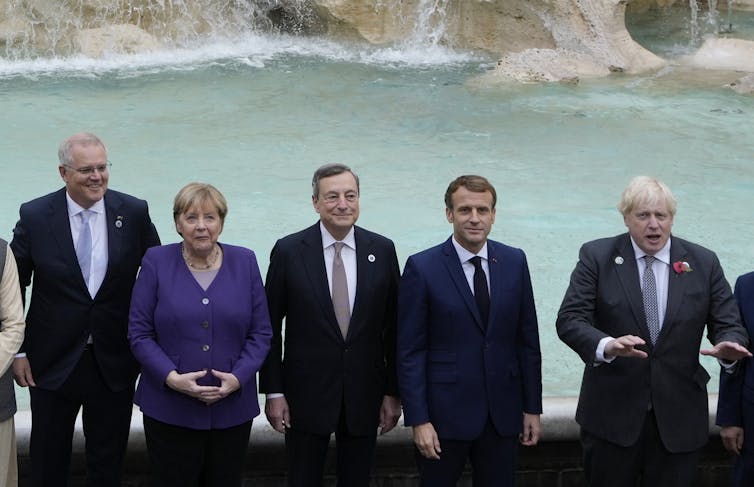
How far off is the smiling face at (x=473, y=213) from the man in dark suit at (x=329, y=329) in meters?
0.31

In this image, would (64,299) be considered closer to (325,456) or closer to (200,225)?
(200,225)

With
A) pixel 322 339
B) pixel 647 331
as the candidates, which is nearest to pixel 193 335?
pixel 322 339

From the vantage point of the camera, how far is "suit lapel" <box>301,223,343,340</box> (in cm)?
417

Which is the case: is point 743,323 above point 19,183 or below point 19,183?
above

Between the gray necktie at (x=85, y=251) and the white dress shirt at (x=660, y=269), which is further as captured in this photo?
the gray necktie at (x=85, y=251)

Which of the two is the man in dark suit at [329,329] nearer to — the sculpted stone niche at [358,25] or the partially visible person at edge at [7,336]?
the partially visible person at edge at [7,336]

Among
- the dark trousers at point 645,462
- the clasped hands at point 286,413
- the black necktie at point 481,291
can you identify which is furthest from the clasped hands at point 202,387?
the dark trousers at point 645,462

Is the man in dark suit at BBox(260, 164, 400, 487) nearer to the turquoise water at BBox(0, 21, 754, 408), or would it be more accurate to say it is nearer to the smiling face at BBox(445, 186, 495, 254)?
the smiling face at BBox(445, 186, 495, 254)

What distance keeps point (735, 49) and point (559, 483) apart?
29.9 feet

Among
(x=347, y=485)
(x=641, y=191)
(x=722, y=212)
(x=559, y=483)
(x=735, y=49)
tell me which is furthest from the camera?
(x=735, y=49)

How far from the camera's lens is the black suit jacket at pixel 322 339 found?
4176mm

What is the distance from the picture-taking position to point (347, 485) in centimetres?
430

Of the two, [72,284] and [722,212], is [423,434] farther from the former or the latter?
[722,212]

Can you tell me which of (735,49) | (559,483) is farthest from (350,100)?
(559,483)
